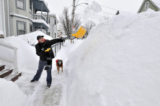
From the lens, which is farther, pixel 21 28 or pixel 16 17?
pixel 21 28

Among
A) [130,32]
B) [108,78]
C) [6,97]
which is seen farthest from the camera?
A: [130,32]

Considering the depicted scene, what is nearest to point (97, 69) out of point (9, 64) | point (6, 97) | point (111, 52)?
point (111, 52)

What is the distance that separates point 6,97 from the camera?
1.88 metres

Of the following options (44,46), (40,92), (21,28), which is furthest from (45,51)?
(21,28)

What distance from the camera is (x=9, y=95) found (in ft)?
6.43

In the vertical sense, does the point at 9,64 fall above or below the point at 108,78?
below

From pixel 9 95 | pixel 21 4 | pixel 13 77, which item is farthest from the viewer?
pixel 21 4

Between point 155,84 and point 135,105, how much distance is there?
35cm

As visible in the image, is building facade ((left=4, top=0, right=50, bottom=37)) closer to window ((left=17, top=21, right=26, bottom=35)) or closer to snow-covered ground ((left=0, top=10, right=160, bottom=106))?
window ((left=17, top=21, right=26, bottom=35))

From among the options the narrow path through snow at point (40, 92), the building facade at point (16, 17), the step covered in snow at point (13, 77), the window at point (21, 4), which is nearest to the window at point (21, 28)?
the building facade at point (16, 17)

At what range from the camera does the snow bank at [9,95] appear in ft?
5.96

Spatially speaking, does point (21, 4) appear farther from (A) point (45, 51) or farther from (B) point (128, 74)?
(B) point (128, 74)

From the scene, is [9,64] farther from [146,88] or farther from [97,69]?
[146,88]

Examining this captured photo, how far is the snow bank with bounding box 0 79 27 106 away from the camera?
→ 1815 millimetres
